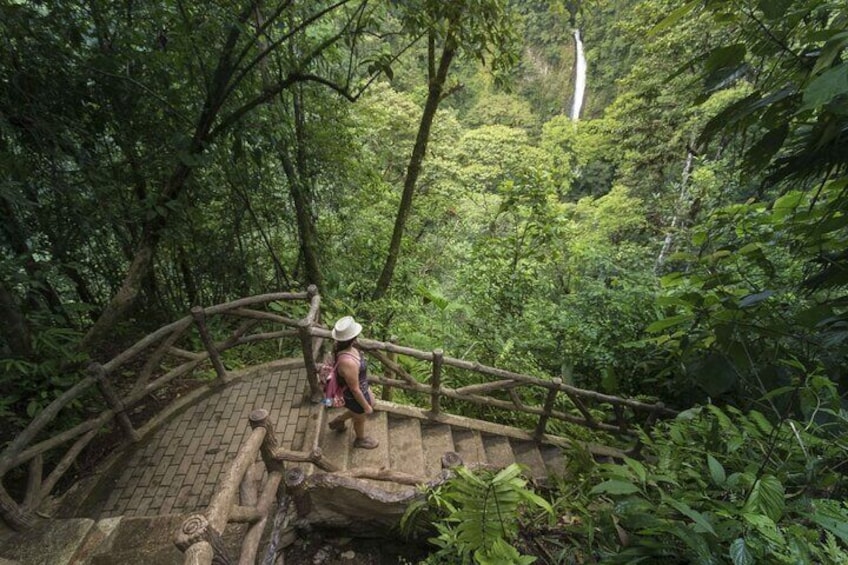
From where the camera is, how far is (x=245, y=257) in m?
6.36

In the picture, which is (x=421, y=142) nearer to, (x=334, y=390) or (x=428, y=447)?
(x=334, y=390)

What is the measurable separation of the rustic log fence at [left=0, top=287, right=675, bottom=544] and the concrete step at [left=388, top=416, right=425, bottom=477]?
0.29 metres

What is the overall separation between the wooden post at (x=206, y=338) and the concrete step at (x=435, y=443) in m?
2.39

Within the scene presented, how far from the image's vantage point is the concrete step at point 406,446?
3.94m

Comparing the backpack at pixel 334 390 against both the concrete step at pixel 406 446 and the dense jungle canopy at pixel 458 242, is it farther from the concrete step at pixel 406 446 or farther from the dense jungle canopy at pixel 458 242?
the dense jungle canopy at pixel 458 242

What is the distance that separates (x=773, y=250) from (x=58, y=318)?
26.7ft

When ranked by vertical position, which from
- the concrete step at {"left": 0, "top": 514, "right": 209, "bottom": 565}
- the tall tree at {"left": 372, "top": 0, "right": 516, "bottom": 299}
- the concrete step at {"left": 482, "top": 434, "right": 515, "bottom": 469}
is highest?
the tall tree at {"left": 372, "top": 0, "right": 516, "bottom": 299}

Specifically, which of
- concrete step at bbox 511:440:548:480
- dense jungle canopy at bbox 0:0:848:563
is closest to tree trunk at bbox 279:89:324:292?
dense jungle canopy at bbox 0:0:848:563

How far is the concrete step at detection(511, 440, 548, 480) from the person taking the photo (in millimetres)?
4402

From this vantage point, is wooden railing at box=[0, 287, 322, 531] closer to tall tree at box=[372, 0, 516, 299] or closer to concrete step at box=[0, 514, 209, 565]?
concrete step at box=[0, 514, 209, 565]

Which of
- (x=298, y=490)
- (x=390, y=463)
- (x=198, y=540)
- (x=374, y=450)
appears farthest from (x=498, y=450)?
(x=198, y=540)

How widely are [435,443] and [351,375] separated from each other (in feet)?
4.86

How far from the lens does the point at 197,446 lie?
3984mm

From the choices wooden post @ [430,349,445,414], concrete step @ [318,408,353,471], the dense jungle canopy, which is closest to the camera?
the dense jungle canopy
